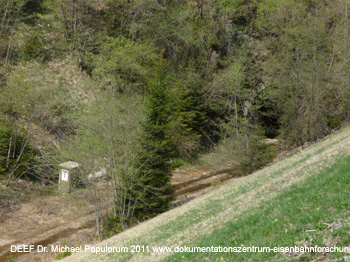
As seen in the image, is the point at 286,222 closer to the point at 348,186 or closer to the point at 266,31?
the point at 348,186

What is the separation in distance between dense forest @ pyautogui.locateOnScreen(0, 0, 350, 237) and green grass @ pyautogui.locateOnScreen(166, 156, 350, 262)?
12.3m

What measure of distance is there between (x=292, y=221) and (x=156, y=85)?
21058 millimetres

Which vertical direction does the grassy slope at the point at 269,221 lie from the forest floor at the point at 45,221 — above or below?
above

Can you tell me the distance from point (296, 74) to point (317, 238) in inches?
1014

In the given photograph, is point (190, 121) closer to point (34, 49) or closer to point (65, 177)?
point (65, 177)

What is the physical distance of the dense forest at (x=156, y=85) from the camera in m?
20.8

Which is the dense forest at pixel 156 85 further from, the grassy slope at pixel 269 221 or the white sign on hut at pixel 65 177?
the grassy slope at pixel 269 221

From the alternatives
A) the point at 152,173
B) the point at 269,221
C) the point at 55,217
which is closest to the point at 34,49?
the point at 55,217

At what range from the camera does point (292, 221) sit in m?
6.25

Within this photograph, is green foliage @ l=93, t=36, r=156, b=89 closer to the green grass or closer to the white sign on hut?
the white sign on hut

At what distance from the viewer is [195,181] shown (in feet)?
102

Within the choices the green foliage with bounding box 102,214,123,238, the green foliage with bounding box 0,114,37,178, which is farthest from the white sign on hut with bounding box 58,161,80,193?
the green foliage with bounding box 102,214,123,238

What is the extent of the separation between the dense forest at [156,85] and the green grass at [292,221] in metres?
12.3

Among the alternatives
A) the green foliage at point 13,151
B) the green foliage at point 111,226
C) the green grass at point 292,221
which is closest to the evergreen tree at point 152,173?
the green foliage at point 111,226
